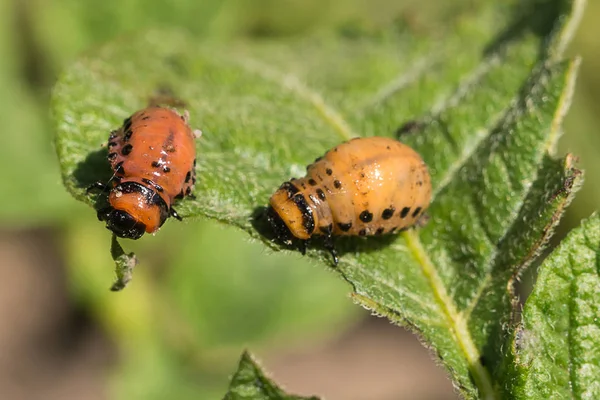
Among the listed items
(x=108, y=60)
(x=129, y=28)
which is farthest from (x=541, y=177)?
(x=129, y=28)

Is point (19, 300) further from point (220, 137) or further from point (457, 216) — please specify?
point (457, 216)

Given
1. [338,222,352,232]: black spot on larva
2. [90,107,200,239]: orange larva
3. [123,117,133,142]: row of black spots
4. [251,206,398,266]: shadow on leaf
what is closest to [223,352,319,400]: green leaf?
[251,206,398,266]: shadow on leaf

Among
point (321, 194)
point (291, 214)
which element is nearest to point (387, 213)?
point (321, 194)

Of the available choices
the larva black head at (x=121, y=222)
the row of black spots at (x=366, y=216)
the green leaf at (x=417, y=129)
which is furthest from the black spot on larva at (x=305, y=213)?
the larva black head at (x=121, y=222)

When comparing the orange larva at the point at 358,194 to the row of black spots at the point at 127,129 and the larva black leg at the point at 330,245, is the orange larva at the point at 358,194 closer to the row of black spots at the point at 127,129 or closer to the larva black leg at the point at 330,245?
the larva black leg at the point at 330,245

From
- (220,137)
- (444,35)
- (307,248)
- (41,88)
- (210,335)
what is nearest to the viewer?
(307,248)
